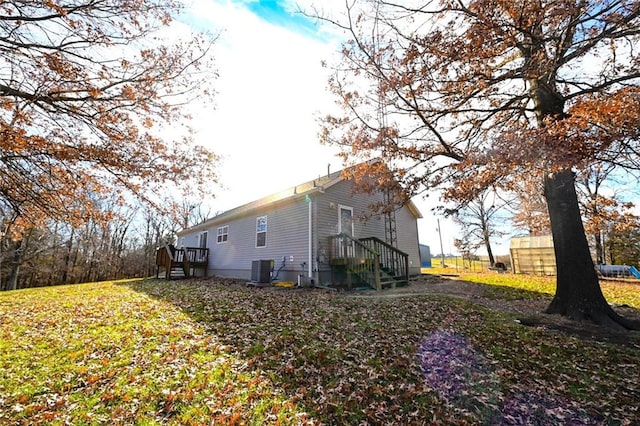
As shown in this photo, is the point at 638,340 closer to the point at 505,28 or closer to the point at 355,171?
the point at 505,28

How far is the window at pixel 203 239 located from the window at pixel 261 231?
7.06 metres

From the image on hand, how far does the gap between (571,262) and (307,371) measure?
6.53m

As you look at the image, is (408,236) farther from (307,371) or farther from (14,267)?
(14,267)

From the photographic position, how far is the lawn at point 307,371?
3.04 m

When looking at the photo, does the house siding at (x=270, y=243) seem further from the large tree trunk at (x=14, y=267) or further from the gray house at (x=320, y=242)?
the large tree trunk at (x=14, y=267)

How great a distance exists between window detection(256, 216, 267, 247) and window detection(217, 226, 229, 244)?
350cm

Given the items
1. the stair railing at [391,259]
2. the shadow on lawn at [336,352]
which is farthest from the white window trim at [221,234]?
the shadow on lawn at [336,352]

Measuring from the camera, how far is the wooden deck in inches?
611

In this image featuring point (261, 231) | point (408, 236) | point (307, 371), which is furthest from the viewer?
point (408, 236)

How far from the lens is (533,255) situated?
17719 mm

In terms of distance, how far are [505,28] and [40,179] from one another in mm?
10279

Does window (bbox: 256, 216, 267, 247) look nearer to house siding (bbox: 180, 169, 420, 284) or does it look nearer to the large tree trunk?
house siding (bbox: 180, 169, 420, 284)

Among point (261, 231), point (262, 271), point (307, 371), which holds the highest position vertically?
point (261, 231)

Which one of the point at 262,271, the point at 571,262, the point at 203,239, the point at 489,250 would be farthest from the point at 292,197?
the point at 489,250
